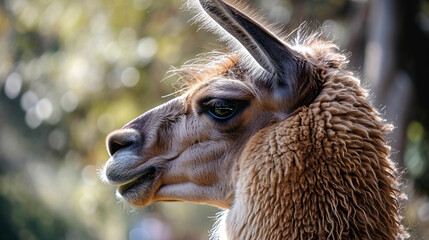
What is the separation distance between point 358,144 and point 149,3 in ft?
25.9

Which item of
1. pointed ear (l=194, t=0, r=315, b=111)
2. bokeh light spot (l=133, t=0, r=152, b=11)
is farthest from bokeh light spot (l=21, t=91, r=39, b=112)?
pointed ear (l=194, t=0, r=315, b=111)

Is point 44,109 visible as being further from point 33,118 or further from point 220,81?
point 220,81

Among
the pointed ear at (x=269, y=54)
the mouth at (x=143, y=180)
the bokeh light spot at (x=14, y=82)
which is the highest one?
the bokeh light spot at (x=14, y=82)

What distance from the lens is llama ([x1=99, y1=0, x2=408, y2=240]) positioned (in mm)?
2762

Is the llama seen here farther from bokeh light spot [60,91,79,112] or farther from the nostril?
bokeh light spot [60,91,79,112]

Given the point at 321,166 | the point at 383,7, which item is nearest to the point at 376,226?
the point at 321,166

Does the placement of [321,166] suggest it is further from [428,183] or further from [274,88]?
[428,183]

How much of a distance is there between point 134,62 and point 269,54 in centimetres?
697

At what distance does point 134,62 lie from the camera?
9781 mm

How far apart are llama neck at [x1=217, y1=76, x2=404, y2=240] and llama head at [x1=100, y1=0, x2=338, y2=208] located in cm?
18

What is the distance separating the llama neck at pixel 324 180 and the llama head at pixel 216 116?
0.18m

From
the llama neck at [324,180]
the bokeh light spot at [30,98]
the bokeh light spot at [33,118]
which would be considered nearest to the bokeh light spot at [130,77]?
the bokeh light spot at [33,118]

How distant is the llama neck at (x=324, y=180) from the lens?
2.73 m

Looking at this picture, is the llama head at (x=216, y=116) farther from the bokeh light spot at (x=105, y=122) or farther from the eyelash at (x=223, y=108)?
the bokeh light spot at (x=105, y=122)
